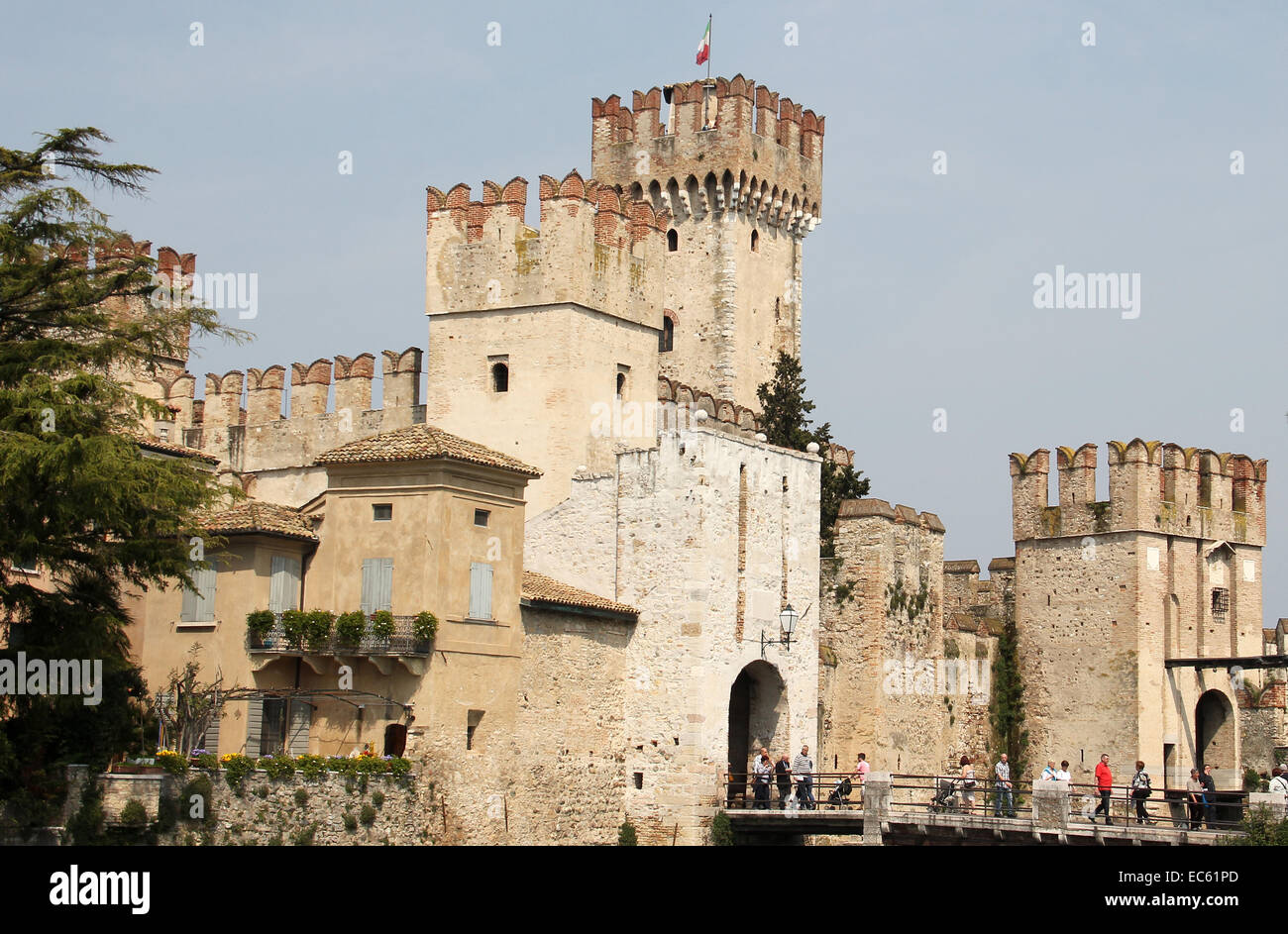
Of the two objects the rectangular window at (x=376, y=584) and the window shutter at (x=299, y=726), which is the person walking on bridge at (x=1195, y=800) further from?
the window shutter at (x=299, y=726)

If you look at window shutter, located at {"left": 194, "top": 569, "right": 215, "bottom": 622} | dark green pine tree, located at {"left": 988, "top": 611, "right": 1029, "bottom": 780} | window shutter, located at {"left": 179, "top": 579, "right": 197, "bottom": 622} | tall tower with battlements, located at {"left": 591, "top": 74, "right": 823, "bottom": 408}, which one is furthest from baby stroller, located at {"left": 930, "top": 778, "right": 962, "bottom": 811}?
tall tower with battlements, located at {"left": 591, "top": 74, "right": 823, "bottom": 408}

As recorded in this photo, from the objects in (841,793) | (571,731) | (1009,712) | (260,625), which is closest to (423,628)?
(260,625)

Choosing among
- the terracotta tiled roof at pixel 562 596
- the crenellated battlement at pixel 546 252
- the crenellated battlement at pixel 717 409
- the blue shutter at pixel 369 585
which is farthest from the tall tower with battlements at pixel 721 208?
the blue shutter at pixel 369 585

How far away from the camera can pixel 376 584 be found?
39781mm

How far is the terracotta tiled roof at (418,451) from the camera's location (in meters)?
39.6

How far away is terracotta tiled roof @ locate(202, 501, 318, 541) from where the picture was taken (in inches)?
1560

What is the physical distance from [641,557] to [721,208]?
62.6 feet

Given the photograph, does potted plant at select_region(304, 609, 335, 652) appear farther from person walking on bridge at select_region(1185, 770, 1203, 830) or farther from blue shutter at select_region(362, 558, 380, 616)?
person walking on bridge at select_region(1185, 770, 1203, 830)

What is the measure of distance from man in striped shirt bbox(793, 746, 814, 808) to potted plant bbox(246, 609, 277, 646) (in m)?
10.9

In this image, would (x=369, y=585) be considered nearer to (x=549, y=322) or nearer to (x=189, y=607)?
(x=189, y=607)

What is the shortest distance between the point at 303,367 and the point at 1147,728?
22097mm

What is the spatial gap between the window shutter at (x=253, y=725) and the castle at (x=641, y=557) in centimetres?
5

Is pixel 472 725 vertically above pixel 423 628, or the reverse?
pixel 423 628

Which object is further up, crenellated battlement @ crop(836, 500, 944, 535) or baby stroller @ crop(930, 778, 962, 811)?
crenellated battlement @ crop(836, 500, 944, 535)
